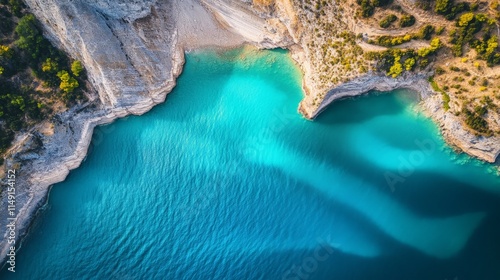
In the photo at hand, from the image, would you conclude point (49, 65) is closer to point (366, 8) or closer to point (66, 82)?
point (66, 82)

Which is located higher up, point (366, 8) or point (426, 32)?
point (366, 8)

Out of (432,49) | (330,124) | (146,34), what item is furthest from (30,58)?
(432,49)

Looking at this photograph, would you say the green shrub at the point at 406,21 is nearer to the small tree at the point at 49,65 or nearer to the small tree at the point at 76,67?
the small tree at the point at 76,67

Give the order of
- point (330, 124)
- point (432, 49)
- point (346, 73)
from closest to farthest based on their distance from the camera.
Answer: point (432, 49)
point (346, 73)
point (330, 124)

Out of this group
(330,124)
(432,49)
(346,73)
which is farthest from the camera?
(330,124)

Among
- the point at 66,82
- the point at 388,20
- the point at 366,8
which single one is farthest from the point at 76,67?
the point at 388,20

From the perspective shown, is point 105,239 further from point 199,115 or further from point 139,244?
point 199,115

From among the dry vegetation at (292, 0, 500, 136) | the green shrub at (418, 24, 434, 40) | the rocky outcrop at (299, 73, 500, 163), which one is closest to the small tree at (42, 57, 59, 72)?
the dry vegetation at (292, 0, 500, 136)
